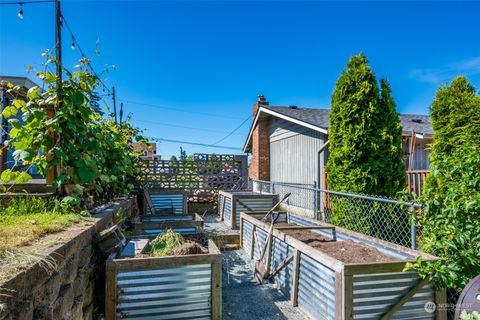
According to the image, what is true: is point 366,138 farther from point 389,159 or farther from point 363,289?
point 363,289

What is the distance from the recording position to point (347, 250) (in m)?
2.94

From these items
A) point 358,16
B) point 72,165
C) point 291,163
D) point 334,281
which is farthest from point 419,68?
point 72,165

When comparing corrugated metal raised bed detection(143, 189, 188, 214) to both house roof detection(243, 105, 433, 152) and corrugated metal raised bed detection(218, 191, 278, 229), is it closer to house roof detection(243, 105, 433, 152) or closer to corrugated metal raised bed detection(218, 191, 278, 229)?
corrugated metal raised bed detection(218, 191, 278, 229)

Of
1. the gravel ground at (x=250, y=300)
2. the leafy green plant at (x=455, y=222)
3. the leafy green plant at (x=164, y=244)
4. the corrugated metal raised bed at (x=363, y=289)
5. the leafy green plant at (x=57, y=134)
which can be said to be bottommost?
the gravel ground at (x=250, y=300)

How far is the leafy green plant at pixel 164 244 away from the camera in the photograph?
2443 mm

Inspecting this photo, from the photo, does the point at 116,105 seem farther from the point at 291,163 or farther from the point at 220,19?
the point at 291,163

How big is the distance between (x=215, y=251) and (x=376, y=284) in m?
1.36

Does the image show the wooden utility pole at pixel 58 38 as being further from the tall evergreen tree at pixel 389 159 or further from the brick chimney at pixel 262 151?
the brick chimney at pixel 262 151

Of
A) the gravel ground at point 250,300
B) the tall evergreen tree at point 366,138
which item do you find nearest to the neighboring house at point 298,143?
the tall evergreen tree at point 366,138

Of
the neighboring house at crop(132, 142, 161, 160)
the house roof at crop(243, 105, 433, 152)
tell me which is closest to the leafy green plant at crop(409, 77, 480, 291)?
the house roof at crop(243, 105, 433, 152)

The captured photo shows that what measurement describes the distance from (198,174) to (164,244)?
21.3 ft

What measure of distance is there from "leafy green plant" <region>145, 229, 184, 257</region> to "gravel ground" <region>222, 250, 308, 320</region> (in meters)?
0.88

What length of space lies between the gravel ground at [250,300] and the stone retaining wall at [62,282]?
132cm

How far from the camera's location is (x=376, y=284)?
7.11 ft
